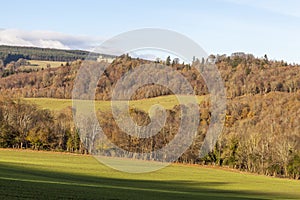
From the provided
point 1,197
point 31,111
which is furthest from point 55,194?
point 31,111

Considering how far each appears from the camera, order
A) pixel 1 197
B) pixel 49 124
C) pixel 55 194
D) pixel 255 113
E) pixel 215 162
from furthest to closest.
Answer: pixel 255 113
pixel 49 124
pixel 215 162
pixel 55 194
pixel 1 197

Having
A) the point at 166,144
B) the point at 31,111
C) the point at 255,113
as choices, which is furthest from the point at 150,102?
the point at 166,144

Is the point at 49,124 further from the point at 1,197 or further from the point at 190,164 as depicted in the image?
the point at 1,197

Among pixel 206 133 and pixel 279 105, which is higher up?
pixel 279 105

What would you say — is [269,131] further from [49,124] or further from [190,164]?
[49,124]

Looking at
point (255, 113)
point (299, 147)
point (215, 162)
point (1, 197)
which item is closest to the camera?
point (1, 197)

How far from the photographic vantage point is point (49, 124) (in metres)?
127

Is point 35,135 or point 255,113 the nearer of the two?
point 35,135

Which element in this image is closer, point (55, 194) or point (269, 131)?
point (55, 194)

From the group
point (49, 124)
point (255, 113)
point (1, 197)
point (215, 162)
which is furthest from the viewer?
point (255, 113)

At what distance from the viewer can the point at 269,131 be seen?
130m

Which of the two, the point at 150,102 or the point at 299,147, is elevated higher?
the point at 150,102

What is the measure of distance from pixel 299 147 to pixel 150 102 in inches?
2470

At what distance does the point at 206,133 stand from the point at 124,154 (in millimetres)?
20062
